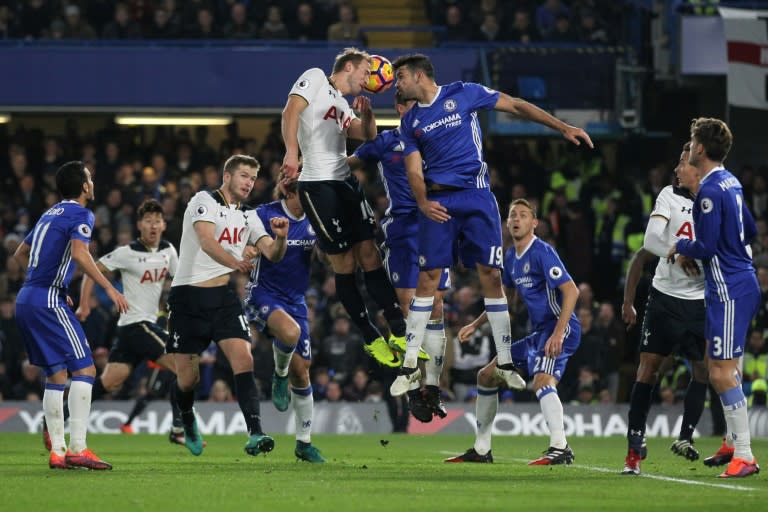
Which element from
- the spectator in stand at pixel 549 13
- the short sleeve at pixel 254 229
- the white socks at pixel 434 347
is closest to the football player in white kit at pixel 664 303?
the white socks at pixel 434 347

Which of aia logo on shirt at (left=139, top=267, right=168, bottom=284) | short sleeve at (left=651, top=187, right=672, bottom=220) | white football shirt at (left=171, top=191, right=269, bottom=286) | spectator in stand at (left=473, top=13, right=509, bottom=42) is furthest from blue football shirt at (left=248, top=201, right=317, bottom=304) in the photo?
spectator in stand at (left=473, top=13, right=509, bottom=42)

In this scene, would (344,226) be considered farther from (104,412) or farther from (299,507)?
(104,412)

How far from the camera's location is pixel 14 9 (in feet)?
87.0

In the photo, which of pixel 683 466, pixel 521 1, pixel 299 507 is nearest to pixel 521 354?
pixel 683 466

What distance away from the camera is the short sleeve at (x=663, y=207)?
12.5 metres

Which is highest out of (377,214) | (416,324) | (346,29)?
(346,29)

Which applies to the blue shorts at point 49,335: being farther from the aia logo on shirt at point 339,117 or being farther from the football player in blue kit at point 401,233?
the football player in blue kit at point 401,233

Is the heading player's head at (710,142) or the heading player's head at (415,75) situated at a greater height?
the heading player's head at (415,75)

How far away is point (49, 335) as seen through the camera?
11.8 meters

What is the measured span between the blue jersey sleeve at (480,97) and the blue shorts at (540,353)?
2.47 meters

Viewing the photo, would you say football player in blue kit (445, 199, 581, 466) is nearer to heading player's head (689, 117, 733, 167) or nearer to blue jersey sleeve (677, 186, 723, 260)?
blue jersey sleeve (677, 186, 723, 260)

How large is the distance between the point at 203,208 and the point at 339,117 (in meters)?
1.55

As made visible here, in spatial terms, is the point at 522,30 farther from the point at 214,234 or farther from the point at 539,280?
the point at 214,234

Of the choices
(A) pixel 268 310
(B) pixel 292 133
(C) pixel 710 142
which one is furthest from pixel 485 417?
(C) pixel 710 142
